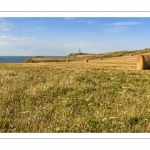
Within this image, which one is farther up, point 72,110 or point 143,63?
point 143,63

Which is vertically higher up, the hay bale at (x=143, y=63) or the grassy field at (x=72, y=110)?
the hay bale at (x=143, y=63)

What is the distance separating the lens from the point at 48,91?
11.0 m

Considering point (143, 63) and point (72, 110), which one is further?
point (143, 63)

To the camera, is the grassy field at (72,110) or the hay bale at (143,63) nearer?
the grassy field at (72,110)

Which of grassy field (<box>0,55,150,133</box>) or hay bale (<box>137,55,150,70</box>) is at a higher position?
hay bale (<box>137,55,150,70</box>)

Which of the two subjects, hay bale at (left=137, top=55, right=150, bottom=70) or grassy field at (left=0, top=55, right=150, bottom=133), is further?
hay bale at (left=137, top=55, right=150, bottom=70)

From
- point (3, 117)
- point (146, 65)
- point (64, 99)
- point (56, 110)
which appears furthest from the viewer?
point (146, 65)
